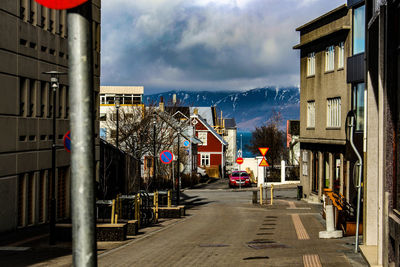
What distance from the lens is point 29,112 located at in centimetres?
2573

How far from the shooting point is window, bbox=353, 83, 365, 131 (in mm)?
27109

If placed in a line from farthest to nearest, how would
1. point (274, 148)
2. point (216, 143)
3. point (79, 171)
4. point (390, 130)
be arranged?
point (274, 148) < point (216, 143) < point (390, 130) < point (79, 171)

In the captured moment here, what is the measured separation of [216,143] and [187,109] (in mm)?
18986

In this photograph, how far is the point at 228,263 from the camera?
48.8ft

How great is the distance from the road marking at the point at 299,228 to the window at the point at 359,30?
751 cm

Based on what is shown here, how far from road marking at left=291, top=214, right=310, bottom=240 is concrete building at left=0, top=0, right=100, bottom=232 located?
406 inches

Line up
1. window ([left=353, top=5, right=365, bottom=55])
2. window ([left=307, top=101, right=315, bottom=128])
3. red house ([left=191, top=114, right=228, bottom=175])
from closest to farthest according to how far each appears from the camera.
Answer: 1. window ([left=353, top=5, right=365, bottom=55])
2. window ([left=307, top=101, right=315, bottom=128])
3. red house ([left=191, top=114, right=228, bottom=175])

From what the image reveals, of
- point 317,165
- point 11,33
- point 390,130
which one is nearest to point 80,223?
point 390,130

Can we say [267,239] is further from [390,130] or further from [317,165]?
[317,165]

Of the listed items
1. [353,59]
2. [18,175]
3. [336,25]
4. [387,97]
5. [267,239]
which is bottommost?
[267,239]

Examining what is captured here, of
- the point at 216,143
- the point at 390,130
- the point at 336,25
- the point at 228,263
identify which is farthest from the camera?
the point at 216,143

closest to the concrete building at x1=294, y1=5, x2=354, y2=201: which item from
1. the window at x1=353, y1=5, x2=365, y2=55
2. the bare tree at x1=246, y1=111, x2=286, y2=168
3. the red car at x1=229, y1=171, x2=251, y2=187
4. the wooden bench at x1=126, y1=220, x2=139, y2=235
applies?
the window at x1=353, y1=5, x2=365, y2=55

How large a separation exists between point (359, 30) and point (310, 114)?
50.7 ft

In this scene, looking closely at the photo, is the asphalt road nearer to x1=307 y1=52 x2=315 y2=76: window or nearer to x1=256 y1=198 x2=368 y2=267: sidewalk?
x1=256 y1=198 x2=368 y2=267: sidewalk
